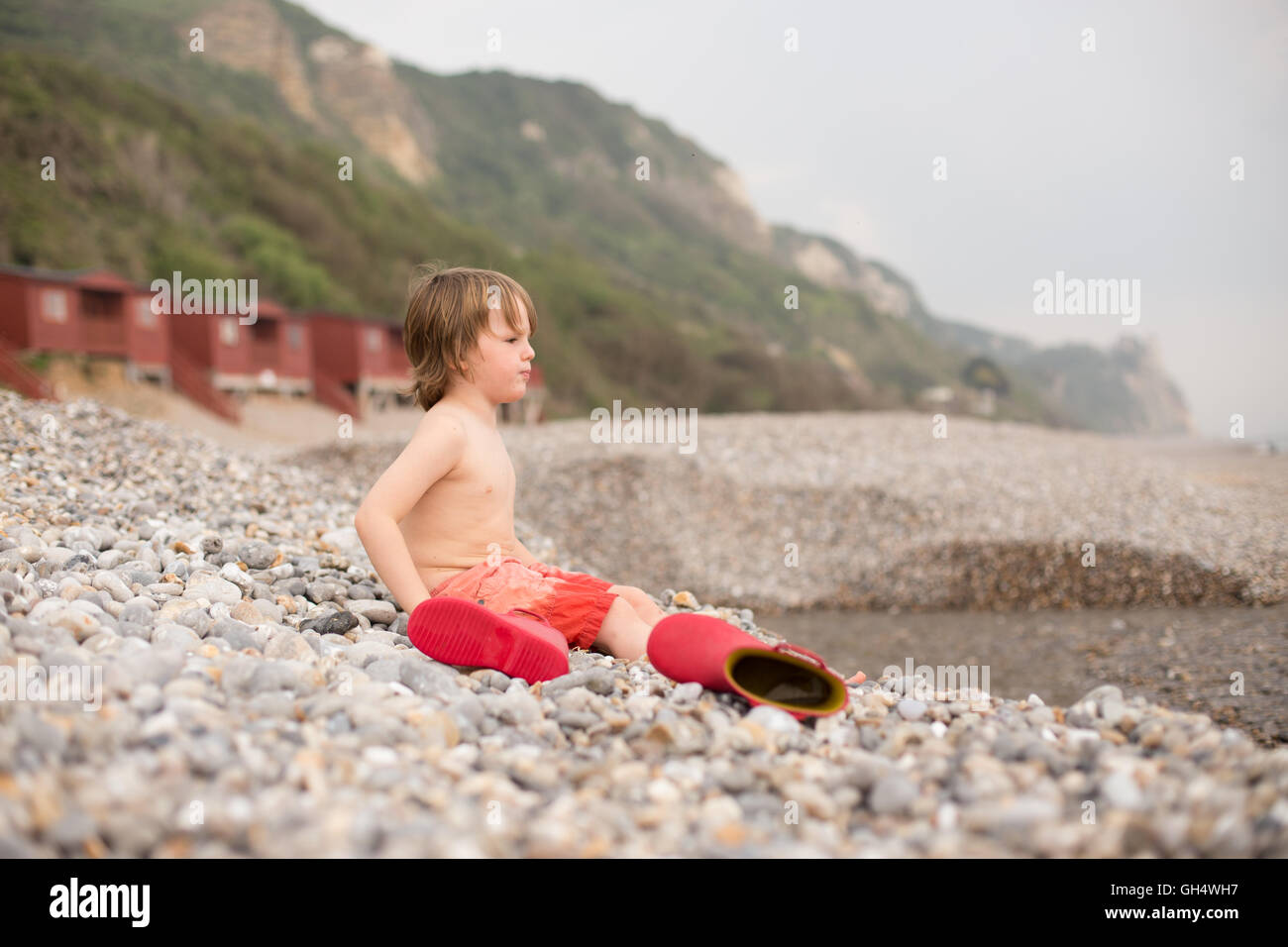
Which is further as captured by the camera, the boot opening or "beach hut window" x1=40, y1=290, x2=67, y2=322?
"beach hut window" x1=40, y1=290, x2=67, y2=322

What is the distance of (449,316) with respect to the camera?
10.9 ft

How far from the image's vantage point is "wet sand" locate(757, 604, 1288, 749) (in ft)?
16.6

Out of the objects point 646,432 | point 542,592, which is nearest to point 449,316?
point 542,592

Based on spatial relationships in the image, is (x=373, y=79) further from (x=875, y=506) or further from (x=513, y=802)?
(x=513, y=802)

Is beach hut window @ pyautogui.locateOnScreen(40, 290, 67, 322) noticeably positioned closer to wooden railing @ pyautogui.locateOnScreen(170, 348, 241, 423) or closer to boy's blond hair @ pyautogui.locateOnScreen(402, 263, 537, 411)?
wooden railing @ pyautogui.locateOnScreen(170, 348, 241, 423)

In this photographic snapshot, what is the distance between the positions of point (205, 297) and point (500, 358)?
24619 millimetres

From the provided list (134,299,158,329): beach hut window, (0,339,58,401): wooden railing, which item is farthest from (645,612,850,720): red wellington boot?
(134,299,158,329): beach hut window

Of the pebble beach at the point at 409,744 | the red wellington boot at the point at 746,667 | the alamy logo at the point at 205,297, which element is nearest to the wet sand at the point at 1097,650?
the pebble beach at the point at 409,744

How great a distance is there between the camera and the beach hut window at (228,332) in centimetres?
2100

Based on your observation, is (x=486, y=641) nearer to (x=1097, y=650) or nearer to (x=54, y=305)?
(x=1097, y=650)

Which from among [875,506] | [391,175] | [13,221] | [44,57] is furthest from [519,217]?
[875,506]
